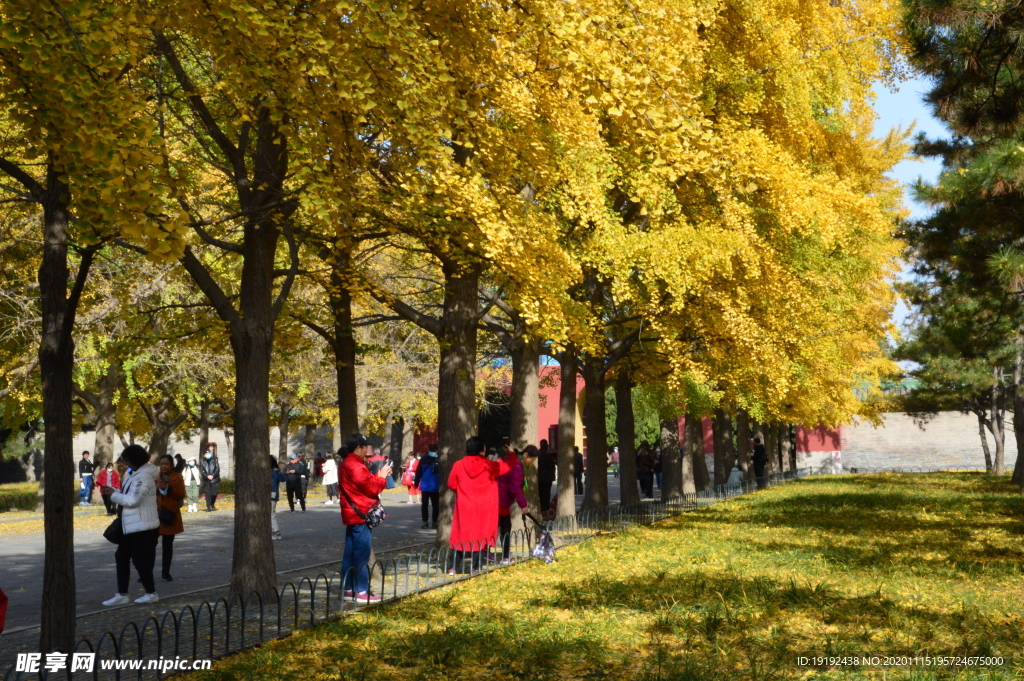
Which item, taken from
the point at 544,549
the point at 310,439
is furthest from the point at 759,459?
the point at 544,549

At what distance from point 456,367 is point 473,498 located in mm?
2194

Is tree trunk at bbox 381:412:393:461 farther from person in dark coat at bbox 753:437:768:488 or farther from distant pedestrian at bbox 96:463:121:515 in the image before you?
distant pedestrian at bbox 96:463:121:515

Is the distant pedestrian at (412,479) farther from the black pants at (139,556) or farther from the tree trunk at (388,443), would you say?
the black pants at (139,556)

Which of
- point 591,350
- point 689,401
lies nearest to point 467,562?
point 591,350

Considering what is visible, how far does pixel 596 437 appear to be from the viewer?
22.8 meters

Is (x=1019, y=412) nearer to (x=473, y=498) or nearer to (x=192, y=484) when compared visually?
(x=473, y=498)

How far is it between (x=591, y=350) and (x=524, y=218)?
3.44 metres

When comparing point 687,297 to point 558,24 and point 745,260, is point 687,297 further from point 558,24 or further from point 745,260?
point 558,24

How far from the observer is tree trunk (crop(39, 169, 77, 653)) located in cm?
749

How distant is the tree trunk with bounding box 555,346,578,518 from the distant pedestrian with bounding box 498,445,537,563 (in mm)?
5013

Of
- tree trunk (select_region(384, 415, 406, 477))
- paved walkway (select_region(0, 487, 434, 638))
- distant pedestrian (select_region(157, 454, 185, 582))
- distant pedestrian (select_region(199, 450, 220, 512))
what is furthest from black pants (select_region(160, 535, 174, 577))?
tree trunk (select_region(384, 415, 406, 477))

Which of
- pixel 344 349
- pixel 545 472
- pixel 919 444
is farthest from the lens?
pixel 919 444

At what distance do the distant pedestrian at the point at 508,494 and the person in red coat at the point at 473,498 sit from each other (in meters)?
0.83

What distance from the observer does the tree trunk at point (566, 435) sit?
2096 cm
